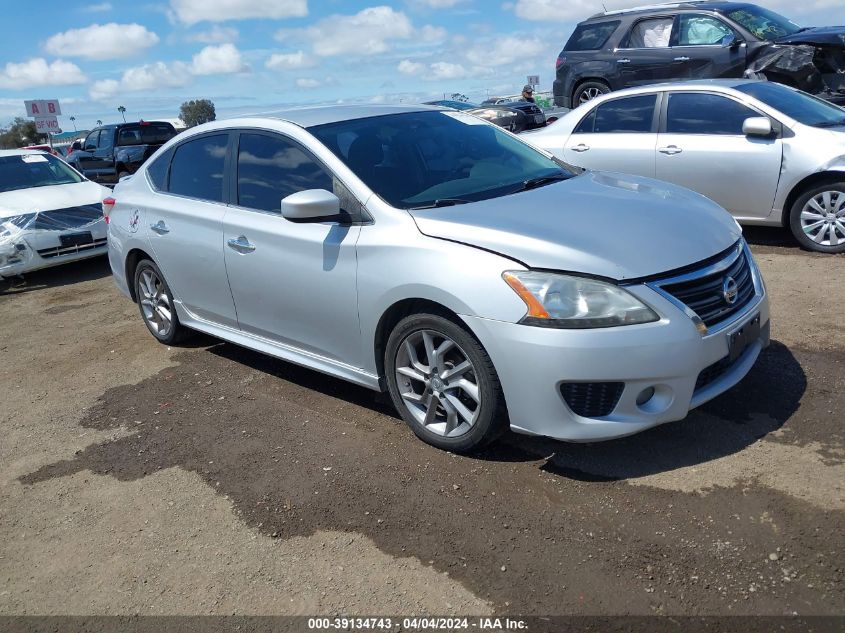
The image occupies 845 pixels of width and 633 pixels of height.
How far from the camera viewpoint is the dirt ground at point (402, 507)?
9.05 ft

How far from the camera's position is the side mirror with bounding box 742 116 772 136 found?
6.62 metres

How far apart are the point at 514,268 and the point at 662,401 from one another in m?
0.86

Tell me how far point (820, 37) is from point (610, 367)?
9.12 metres

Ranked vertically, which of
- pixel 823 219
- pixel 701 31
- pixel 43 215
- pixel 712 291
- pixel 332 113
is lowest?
pixel 823 219

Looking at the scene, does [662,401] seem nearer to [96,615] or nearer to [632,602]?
[632,602]

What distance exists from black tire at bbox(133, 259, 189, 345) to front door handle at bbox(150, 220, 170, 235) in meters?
0.31

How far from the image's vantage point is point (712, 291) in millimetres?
3361

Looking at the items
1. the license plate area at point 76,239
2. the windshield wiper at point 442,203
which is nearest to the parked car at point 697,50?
the license plate area at point 76,239

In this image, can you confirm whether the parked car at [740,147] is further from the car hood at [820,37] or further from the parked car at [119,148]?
the parked car at [119,148]

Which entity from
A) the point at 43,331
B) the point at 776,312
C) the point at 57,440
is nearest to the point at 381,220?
the point at 57,440

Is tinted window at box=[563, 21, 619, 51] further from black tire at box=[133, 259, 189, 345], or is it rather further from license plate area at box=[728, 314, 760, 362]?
license plate area at box=[728, 314, 760, 362]

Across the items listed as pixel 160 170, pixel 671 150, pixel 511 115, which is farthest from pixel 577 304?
pixel 511 115

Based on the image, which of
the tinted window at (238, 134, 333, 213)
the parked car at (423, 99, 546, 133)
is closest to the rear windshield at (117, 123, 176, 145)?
the parked car at (423, 99, 546, 133)

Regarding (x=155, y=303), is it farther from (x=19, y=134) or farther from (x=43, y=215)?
(x=19, y=134)
